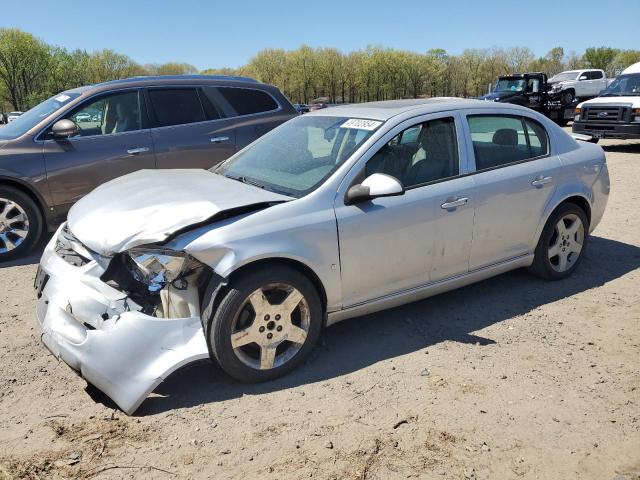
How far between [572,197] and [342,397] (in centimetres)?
299

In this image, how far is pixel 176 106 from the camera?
687 cm

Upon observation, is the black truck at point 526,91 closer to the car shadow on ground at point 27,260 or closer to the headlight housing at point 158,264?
the car shadow on ground at point 27,260

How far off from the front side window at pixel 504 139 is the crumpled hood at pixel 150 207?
1.78 m

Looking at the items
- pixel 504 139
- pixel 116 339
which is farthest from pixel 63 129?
pixel 504 139

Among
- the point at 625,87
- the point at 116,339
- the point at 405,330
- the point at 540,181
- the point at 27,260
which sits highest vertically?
the point at 625,87


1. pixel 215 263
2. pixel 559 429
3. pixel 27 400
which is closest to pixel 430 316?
pixel 559 429

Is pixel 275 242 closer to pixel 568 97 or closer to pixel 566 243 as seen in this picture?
pixel 566 243

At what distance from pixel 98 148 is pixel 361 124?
3.63 m

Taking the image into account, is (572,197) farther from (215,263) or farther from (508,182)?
(215,263)

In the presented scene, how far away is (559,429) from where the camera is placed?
295 centimetres

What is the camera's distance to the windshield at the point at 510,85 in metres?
22.3

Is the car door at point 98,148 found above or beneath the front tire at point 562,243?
above

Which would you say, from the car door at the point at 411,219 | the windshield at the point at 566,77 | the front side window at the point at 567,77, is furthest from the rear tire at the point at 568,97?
the car door at the point at 411,219

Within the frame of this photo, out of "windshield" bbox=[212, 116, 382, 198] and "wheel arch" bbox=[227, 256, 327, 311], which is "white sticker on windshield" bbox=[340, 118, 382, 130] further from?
"wheel arch" bbox=[227, 256, 327, 311]
